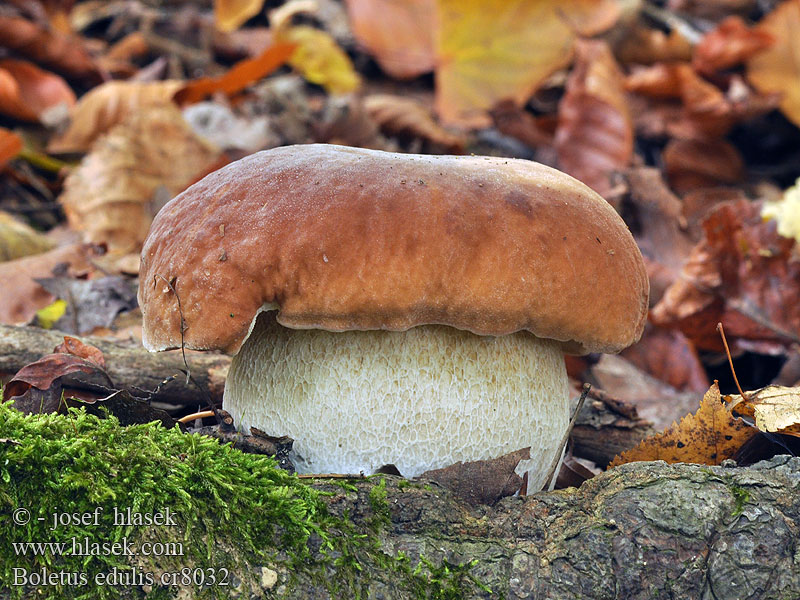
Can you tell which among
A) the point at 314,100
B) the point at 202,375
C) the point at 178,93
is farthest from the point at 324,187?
the point at 314,100

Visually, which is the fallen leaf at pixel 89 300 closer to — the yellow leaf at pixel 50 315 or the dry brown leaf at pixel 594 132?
the yellow leaf at pixel 50 315

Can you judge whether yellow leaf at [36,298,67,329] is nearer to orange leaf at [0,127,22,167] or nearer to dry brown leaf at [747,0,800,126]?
orange leaf at [0,127,22,167]

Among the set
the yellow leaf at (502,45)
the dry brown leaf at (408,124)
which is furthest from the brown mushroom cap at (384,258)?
the yellow leaf at (502,45)

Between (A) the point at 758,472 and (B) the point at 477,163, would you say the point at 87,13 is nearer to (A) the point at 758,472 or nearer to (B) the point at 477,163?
(B) the point at 477,163

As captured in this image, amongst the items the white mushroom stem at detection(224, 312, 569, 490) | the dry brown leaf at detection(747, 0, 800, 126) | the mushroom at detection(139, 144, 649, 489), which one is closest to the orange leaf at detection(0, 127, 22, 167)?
the mushroom at detection(139, 144, 649, 489)

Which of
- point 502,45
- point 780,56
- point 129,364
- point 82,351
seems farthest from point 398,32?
point 82,351

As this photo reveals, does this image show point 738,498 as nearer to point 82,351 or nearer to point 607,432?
point 607,432

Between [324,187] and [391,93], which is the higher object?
[324,187]
